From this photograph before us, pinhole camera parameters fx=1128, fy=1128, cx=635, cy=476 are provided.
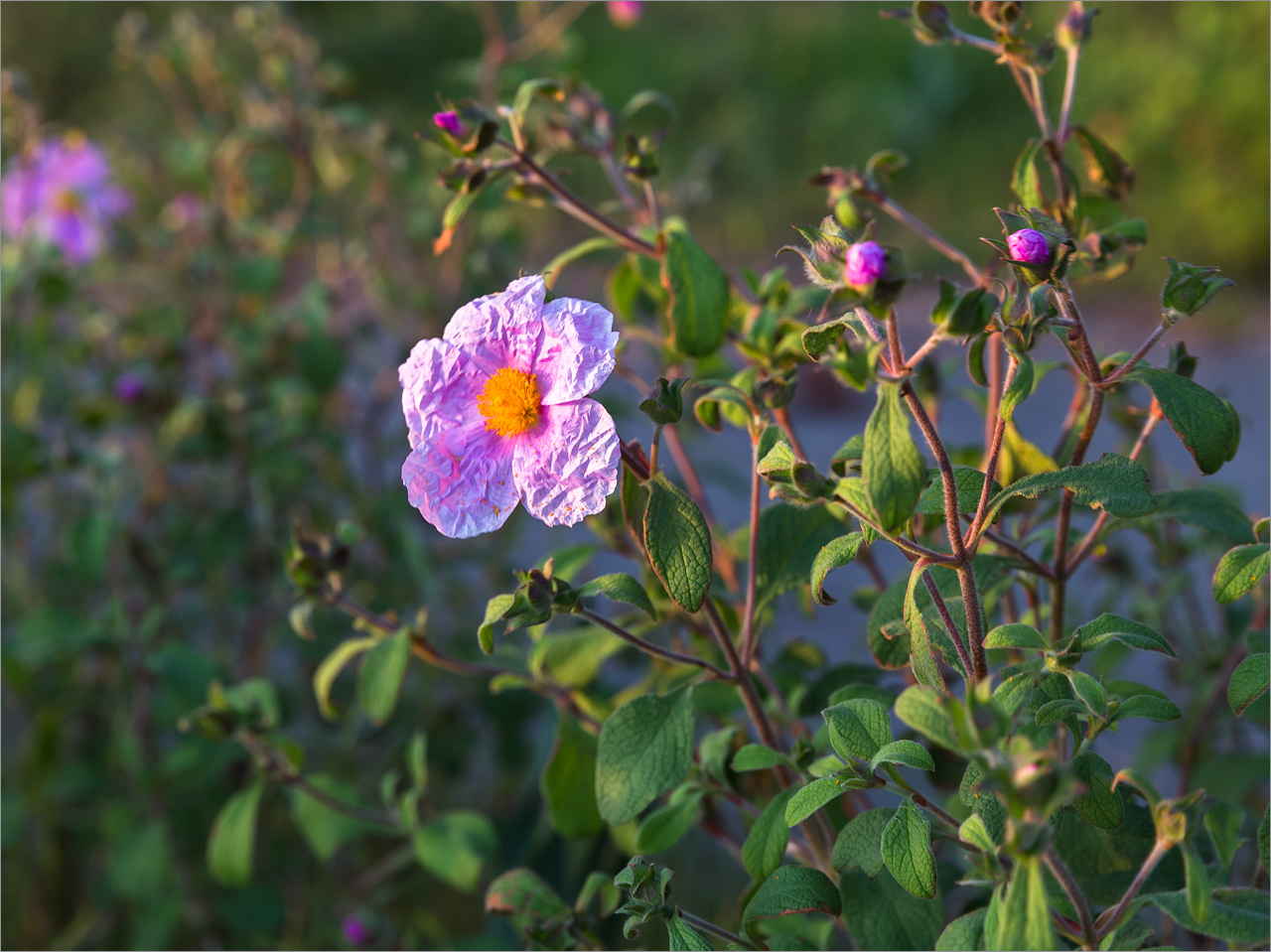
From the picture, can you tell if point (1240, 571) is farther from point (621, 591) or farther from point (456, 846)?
point (456, 846)

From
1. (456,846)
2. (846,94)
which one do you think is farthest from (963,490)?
(846,94)

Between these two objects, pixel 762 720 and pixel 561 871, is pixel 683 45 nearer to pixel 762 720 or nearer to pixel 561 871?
pixel 561 871

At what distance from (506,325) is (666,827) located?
12.9 inches

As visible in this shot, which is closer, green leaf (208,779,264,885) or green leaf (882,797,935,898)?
green leaf (882,797,935,898)

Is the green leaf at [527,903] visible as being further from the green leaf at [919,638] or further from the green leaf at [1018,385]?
the green leaf at [1018,385]

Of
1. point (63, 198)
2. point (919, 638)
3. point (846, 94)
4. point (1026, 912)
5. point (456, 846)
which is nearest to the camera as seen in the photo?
point (1026, 912)

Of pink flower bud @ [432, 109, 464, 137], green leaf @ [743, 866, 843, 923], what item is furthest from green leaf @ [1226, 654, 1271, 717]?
pink flower bud @ [432, 109, 464, 137]

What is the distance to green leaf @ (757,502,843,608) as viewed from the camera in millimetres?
694

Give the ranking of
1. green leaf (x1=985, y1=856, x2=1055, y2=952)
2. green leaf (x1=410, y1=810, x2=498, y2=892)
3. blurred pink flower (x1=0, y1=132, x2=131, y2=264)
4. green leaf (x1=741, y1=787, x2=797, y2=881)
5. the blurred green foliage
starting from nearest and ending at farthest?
green leaf (x1=985, y1=856, x2=1055, y2=952)
green leaf (x1=741, y1=787, x2=797, y2=881)
green leaf (x1=410, y1=810, x2=498, y2=892)
blurred pink flower (x1=0, y1=132, x2=131, y2=264)
the blurred green foliage

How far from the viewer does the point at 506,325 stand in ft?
1.89

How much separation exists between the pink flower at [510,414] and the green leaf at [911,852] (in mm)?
201

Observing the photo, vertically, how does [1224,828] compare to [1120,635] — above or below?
below

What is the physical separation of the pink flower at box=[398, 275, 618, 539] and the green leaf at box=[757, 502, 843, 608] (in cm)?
18

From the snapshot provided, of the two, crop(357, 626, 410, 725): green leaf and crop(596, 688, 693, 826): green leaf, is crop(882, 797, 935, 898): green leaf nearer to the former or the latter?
crop(596, 688, 693, 826): green leaf
